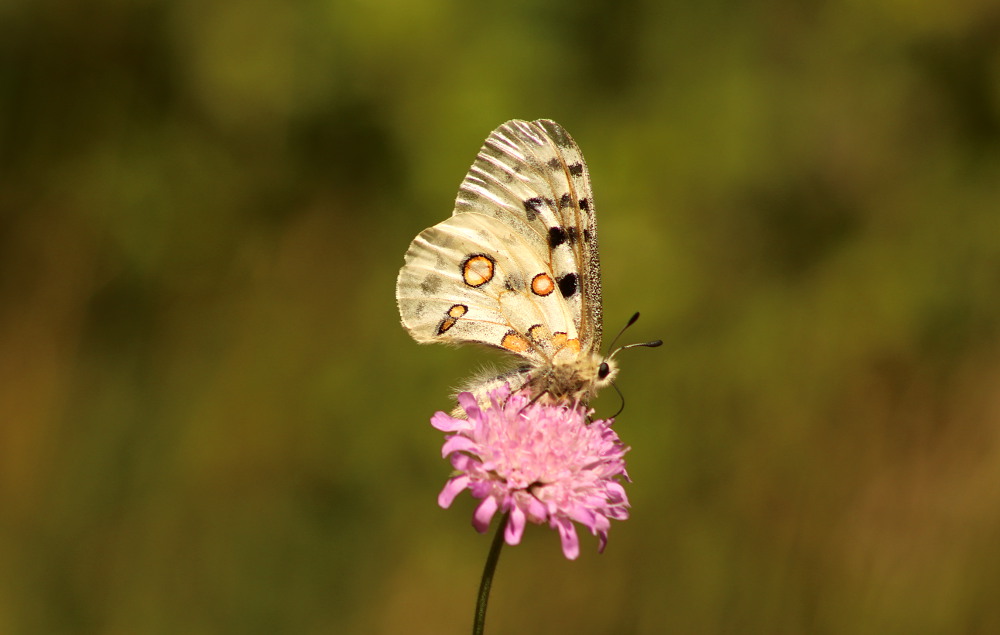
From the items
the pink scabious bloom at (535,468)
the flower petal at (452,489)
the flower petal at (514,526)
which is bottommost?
the flower petal at (514,526)

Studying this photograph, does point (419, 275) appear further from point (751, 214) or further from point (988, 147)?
point (988, 147)

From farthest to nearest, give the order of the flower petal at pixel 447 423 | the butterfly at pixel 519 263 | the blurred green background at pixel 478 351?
the blurred green background at pixel 478 351
the butterfly at pixel 519 263
the flower petal at pixel 447 423

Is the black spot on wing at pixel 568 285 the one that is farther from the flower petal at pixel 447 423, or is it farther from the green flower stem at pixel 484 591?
the green flower stem at pixel 484 591

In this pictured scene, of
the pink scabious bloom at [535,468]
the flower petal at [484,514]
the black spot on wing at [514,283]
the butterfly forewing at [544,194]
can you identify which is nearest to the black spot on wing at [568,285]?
the butterfly forewing at [544,194]

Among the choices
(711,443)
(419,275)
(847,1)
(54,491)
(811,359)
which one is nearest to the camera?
(419,275)

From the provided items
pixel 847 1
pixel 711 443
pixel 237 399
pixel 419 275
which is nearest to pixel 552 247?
pixel 419 275
